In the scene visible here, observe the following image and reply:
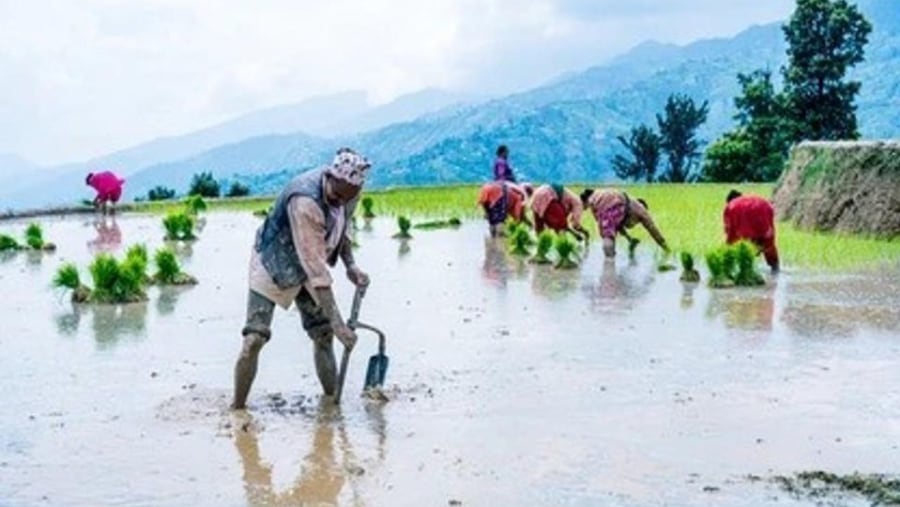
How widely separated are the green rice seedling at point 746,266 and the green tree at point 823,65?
27.6 meters

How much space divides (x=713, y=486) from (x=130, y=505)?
2.68m

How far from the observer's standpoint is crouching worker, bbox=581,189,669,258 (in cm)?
1823

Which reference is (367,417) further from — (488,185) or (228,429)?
(488,185)

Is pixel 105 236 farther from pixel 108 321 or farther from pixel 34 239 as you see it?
pixel 108 321

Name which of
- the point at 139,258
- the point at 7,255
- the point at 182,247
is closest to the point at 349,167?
the point at 139,258

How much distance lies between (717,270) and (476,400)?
6209 mm

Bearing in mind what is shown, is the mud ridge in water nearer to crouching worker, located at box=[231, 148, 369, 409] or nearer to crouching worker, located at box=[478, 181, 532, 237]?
crouching worker, located at box=[231, 148, 369, 409]

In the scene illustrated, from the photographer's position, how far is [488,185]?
2223cm

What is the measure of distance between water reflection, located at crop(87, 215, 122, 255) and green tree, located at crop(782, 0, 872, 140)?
21363 mm

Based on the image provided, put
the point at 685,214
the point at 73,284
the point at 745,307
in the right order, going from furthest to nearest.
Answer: the point at 685,214 → the point at 73,284 → the point at 745,307

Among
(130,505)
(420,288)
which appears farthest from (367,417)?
(420,288)

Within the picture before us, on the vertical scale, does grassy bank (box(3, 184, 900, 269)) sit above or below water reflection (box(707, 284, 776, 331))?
above

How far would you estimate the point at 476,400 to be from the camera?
891 cm

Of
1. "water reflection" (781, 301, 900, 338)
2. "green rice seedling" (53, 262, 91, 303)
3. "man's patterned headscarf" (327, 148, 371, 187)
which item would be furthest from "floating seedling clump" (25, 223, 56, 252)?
"man's patterned headscarf" (327, 148, 371, 187)
